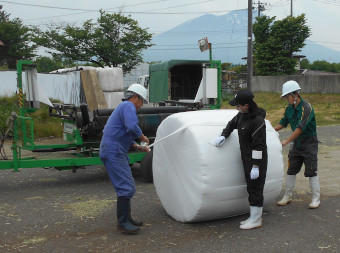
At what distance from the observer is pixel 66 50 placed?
120 ft

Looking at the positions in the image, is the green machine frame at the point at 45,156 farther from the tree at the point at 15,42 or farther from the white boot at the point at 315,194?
the tree at the point at 15,42

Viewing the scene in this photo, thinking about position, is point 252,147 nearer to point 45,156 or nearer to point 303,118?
point 303,118

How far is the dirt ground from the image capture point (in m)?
4.52

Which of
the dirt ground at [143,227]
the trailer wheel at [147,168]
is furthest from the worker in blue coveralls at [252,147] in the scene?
the trailer wheel at [147,168]

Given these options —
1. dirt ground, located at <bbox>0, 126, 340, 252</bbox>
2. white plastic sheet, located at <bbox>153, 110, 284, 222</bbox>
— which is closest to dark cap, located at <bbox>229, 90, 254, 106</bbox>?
white plastic sheet, located at <bbox>153, 110, 284, 222</bbox>

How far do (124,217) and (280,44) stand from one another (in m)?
36.5

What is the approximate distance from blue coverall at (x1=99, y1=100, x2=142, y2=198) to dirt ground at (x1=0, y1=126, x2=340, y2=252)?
0.60 metres

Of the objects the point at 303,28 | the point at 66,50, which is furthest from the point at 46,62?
the point at 303,28

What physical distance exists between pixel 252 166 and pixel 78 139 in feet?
13.5

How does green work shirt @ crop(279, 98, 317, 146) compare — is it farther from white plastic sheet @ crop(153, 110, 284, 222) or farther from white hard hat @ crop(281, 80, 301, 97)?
white plastic sheet @ crop(153, 110, 284, 222)

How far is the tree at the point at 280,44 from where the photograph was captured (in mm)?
38719

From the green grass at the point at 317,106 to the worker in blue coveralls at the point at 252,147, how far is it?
14.3m

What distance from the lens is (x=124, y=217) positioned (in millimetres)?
4918

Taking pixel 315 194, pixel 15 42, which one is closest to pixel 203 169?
pixel 315 194
